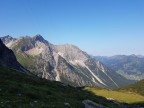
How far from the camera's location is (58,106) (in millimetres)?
32500

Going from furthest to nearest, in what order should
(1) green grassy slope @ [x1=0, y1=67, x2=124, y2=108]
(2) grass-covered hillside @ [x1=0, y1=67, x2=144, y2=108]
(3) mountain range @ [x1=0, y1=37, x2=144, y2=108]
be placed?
(3) mountain range @ [x1=0, y1=37, x2=144, y2=108] → (2) grass-covered hillside @ [x1=0, y1=67, x2=144, y2=108] → (1) green grassy slope @ [x1=0, y1=67, x2=124, y2=108]

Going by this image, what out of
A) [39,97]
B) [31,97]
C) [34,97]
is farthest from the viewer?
[39,97]

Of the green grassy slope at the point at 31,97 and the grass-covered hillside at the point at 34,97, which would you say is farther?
the grass-covered hillside at the point at 34,97

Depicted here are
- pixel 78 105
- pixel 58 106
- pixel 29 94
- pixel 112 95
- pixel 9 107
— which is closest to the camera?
pixel 9 107

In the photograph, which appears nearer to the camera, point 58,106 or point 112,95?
point 58,106

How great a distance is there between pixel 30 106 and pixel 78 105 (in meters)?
9.19

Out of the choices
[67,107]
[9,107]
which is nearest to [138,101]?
[67,107]

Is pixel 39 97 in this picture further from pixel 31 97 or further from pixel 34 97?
pixel 31 97

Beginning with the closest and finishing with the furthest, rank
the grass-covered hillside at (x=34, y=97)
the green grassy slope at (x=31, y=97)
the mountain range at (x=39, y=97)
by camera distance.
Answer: the green grassy slope at (x=31, y=97) → the grass-covered hillside at (x=34, y=97) → the mountain range at (x=39, y=97)

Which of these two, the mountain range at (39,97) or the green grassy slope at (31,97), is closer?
the green grassy slope at (31,97)

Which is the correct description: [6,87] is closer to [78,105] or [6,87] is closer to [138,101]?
[78,105]

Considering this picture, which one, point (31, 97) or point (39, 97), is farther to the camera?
point (39, 97)

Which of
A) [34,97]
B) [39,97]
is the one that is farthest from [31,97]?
[39,97]

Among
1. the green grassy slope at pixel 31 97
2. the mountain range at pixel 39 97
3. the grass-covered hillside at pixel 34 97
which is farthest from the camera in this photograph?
the mountain range at pixel 39 97
